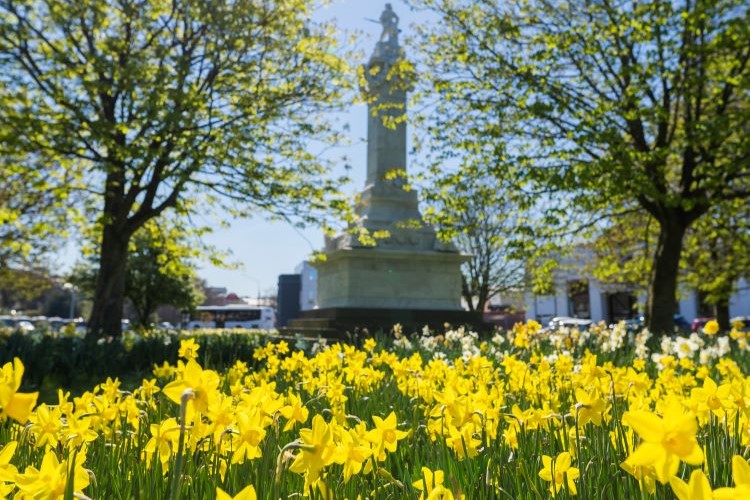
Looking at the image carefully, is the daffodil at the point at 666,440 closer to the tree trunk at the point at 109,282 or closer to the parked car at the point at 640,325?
the parked car at the point at 640,325

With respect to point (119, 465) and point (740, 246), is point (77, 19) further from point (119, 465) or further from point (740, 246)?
point (740, 246)

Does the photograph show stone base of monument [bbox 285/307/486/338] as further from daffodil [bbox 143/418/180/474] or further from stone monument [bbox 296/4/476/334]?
daffodil [bbox 143/418/180/474]

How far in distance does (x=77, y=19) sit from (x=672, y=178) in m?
15.0

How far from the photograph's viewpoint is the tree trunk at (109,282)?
12.9 meters

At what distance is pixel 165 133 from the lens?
1153cm

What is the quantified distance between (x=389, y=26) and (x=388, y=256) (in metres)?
6.72

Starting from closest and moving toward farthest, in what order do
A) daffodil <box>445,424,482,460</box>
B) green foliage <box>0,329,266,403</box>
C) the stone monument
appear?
1. daffodil <box>445,424,482,460</box>
2. green foliage <box>0,329,266,403</box>
3. the stone monument

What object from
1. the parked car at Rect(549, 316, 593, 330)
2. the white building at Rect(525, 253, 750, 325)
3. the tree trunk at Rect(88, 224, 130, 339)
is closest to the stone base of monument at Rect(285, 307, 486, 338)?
the parked car at Rect(549, 316, 593, 330)

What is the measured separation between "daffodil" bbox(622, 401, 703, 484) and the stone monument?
442 inches

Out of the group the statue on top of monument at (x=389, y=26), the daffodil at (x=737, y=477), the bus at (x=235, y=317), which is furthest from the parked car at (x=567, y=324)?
the bus at (x=235, y=317)

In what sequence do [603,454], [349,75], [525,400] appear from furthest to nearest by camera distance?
[349,75]
[525,400]
[603,454]

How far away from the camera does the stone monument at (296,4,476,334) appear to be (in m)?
13.2

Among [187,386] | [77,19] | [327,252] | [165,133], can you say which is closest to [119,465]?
[187,386]

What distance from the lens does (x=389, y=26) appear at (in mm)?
16172
